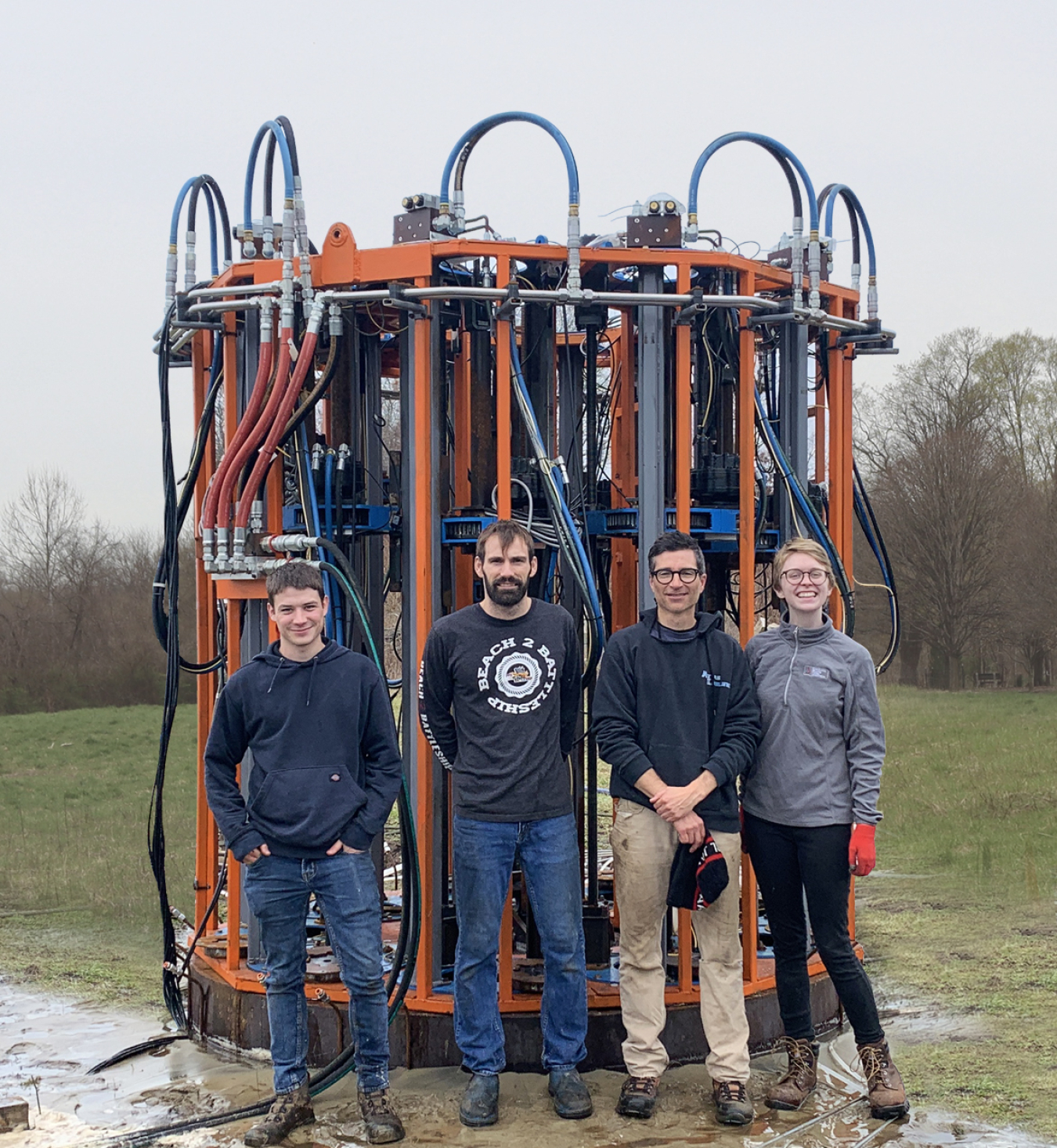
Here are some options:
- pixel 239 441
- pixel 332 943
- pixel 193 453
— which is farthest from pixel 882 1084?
pixel 193 453

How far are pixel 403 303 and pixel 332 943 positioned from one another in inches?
92.3

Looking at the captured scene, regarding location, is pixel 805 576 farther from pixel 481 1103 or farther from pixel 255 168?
pixel 255 168

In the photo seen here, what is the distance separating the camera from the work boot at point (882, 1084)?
466cm

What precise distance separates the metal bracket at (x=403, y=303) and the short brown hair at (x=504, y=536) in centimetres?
102

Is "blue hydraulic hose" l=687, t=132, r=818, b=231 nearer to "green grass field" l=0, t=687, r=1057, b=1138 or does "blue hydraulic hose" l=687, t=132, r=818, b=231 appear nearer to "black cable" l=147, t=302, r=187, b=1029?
"black cable" l=147, t=302, r=187, b=1029

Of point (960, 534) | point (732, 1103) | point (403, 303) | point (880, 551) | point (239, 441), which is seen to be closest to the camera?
point (732, 1103)

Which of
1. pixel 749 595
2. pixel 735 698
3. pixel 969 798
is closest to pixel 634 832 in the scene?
pixel 735 698

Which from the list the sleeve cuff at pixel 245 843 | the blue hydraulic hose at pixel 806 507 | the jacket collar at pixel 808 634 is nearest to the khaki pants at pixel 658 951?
the jacket collar at pixel 808 634

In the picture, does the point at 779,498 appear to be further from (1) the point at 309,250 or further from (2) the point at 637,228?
(1) the point at 309,250

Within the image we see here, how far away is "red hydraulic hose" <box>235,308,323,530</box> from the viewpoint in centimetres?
524

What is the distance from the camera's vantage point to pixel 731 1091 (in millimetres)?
4625

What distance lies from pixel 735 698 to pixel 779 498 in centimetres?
156

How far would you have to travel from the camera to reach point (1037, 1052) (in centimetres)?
539

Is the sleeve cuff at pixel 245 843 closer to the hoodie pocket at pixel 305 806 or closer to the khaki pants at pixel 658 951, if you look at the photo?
the hoodie pocket at pixel 305 806
